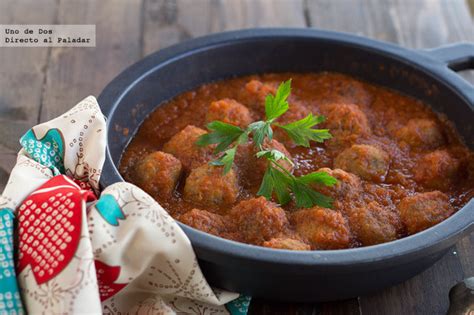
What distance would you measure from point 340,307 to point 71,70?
6.39ft

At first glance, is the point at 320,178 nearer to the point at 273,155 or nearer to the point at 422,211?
the point at 273,155

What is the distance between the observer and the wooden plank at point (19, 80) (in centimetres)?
329

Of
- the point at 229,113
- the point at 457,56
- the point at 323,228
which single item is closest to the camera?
the point at 323,228

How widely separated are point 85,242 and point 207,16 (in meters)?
2.39

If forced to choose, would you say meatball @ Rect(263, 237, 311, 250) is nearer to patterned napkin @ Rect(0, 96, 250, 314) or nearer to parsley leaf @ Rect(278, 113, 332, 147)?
patterned napkin @ Rect(0, 96, 250, 314)

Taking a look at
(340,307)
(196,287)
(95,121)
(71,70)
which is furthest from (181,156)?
(71,70)

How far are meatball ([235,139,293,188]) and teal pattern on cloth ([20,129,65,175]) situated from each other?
0.66 meters

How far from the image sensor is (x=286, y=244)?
94.1 inches

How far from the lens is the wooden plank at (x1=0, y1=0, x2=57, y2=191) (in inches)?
129

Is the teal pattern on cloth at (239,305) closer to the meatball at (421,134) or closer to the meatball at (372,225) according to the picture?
the meatball at (372,225)

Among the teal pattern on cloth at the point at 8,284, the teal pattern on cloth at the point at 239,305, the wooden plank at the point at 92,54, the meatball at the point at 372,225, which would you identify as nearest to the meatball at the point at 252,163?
the meatball at the point at 372,225

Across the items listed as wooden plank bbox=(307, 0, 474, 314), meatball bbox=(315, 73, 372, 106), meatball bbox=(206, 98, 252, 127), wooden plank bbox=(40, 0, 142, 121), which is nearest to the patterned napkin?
meatball bbox=(206, 98, 252, 127)

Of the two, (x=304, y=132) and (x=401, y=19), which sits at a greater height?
(x=401, y=19)

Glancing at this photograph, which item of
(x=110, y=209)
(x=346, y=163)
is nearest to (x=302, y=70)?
(x=346, y=163)
